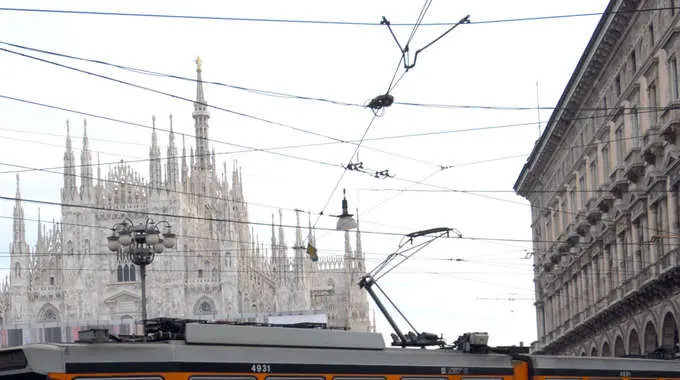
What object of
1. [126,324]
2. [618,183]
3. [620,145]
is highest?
[620,145]

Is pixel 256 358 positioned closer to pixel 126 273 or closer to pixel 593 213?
pixel 593 213

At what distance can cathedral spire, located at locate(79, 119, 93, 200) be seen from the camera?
96.1m

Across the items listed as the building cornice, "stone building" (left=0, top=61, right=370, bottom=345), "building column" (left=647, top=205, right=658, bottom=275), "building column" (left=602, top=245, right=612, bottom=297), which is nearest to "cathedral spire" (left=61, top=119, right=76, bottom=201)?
"stone building" (left=0, top=61, right=370, bottom=345)

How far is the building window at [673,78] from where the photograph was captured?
3128 centimetres

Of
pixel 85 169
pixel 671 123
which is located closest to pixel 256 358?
pixel 671 123

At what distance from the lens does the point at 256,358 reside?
13.1m

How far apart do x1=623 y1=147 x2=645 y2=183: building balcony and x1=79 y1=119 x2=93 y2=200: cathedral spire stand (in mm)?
62579

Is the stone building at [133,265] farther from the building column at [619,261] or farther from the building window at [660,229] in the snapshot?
the building window at [660,229]

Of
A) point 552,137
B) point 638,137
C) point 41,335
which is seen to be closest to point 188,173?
point 41,335

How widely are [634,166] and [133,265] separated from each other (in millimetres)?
68676

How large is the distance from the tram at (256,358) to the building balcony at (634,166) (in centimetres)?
1893

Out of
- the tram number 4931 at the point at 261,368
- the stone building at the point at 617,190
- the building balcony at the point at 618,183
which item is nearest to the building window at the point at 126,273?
the stone building at the point at 617,190

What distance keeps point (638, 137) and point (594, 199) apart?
6.81 meters

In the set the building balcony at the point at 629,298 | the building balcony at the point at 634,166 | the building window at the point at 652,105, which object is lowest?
the building balcony at the point at 629,298
